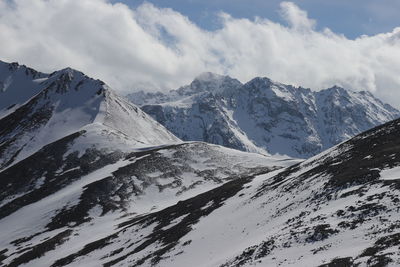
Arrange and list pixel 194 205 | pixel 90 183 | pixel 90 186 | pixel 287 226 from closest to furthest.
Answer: pixel 287 226
pixel 194 205
pixel 90 186
pixel 90 183

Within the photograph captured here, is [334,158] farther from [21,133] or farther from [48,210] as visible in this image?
[21,133]

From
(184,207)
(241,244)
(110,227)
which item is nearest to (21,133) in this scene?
(110,227)

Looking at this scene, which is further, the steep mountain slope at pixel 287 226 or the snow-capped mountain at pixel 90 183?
the snow-capped mountain at pixel 90 183

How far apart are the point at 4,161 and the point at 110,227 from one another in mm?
93195

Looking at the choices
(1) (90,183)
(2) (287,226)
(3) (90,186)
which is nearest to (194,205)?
(2) (287,226)

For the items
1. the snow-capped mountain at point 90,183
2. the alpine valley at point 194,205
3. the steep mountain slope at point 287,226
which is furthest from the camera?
the snow-capped mountain at point 90,183

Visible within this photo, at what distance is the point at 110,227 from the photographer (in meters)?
91.1

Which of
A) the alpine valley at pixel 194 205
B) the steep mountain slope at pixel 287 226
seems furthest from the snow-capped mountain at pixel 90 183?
the steep mountain slope at pixel 287 226

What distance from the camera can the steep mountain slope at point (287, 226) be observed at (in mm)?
34500

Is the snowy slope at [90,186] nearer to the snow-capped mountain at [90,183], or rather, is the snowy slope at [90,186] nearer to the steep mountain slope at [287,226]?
the snow-capped mountain at [90,183]

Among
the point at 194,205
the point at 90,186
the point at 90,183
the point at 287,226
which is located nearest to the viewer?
the point at 287,226

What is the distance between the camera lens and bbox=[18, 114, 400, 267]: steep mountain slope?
113ft

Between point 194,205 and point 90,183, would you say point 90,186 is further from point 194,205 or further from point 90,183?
point 194,205

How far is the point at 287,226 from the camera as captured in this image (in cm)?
4388
